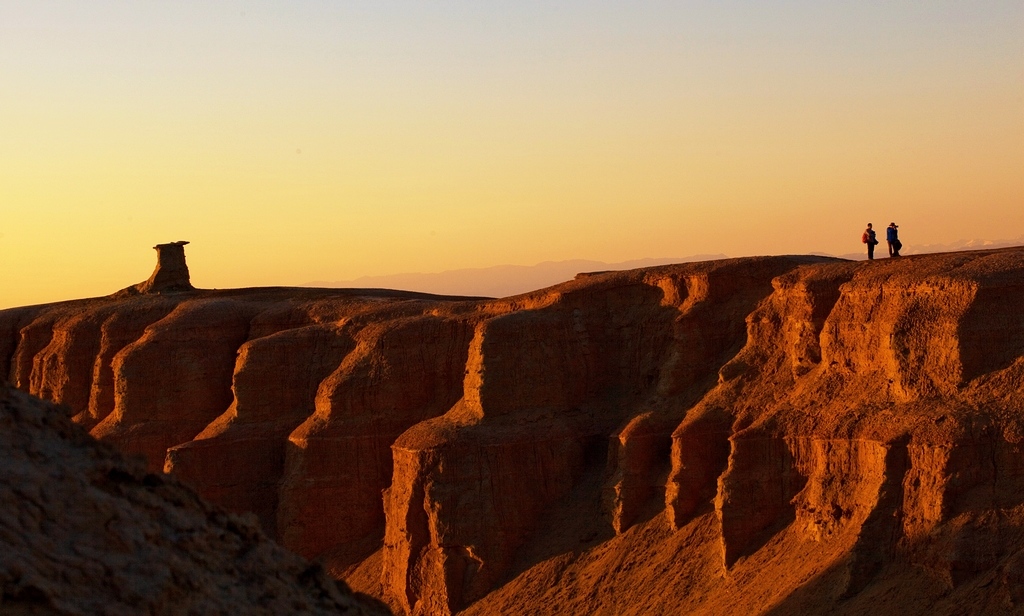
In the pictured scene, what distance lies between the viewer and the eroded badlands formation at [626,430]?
1432 inches

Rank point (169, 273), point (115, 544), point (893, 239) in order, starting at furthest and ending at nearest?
1. point (169, 273)
2. point (893, 239)
3. point (115, 544)

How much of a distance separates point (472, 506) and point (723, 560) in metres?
9.48

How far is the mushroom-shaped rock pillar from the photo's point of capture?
234ft

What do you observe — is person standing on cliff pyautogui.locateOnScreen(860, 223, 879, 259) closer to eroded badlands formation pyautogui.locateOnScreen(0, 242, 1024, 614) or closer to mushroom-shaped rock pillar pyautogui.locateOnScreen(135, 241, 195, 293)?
eroded badlands formation pyautogui.locateOnScreen(0, 242, 1024, 614)

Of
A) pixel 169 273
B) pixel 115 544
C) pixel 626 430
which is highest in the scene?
pixel 169 273

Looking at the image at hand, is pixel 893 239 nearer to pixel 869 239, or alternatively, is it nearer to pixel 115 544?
pixel 869 239

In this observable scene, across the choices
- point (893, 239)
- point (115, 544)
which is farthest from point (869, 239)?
point (115, 544)

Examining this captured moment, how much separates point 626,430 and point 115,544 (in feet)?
104

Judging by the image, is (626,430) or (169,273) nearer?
(626,430)

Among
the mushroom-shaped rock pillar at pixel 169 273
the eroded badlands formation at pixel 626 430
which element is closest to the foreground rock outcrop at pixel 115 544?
the eroded badlands formation at pixel 626 430

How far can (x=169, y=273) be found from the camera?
235 feet

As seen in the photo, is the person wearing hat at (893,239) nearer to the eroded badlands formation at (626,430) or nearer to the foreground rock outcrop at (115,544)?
the eroded badlands formation at (626,430)

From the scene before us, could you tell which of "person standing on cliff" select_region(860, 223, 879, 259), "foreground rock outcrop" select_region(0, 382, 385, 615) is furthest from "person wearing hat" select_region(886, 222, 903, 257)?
"foreground rock outcrop" select_region(0, 382, 385, 615)

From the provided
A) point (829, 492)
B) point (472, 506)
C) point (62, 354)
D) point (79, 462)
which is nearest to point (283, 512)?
point (472, 506)
